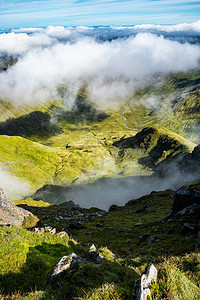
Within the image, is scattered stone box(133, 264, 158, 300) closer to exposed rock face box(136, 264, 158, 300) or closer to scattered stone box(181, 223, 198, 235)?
exposed rock face box(136, 264, 158, 300)

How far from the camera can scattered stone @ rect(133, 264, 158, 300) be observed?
1019 cm

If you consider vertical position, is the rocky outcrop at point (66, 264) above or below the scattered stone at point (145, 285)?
below

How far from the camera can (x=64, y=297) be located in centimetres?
1330

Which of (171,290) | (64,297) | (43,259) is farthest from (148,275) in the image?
(43,259)

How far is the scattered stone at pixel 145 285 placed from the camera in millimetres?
10185

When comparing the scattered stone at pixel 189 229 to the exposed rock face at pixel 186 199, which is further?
the exposed rock face at pixel 186 199

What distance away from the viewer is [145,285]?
1078 centimetres

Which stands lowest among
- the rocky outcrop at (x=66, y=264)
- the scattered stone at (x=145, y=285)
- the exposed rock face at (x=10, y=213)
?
the exposed rock face at (x=10, y=213)

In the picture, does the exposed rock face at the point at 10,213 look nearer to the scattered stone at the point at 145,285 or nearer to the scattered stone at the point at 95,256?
the scattered stone at the point at 95,256

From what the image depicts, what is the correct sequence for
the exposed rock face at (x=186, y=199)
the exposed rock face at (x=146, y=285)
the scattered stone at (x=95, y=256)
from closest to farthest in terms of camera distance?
the exposed rock face at (x=146, y=285) → the scattered stone at (x=95, y=256) → the exposed rock face at (x=186, y=199)

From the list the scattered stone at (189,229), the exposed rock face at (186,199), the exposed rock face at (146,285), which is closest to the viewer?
the exposed rock face at (146,285)

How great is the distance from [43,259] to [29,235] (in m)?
5.05

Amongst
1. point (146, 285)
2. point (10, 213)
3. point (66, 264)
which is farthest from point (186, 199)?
point (146, 285)

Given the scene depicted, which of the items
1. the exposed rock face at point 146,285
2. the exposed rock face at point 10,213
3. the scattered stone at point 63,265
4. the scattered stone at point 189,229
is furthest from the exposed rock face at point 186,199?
the exposed rock face at point 10,213
